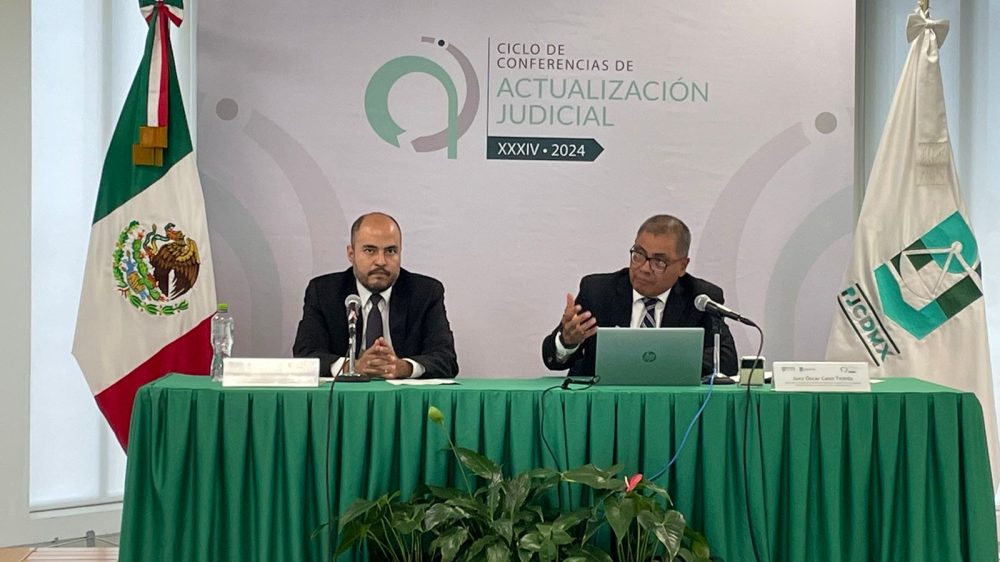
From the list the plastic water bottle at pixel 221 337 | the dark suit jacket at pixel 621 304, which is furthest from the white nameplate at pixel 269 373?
the dark suit jacket at pixel 621 304

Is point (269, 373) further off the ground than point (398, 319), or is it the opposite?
point (398, 319)

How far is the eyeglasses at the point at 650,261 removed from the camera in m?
4.45

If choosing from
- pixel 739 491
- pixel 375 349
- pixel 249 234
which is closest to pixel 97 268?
pixel 249 234

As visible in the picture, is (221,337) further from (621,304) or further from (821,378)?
(821,378)

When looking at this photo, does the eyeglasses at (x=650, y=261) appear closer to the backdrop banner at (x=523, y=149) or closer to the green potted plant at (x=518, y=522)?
the backdrop banner at (x=523, y=149)

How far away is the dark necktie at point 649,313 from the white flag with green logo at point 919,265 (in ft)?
2.93

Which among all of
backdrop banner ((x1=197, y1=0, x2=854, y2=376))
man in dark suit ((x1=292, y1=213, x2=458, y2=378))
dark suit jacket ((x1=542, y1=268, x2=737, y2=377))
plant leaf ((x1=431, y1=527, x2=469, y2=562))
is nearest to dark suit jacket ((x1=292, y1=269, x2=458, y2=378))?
man in dark suit ((x1=292, y1=213, x2=458, y2=378))

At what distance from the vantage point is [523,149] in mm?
4754

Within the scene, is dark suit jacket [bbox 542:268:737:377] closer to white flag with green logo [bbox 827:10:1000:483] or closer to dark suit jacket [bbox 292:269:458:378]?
dark suit jacket [bbox 292:269:458:378]

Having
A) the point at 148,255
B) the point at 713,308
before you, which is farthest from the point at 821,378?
the point at 148,255

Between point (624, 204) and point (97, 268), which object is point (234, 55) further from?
point (624, 204)

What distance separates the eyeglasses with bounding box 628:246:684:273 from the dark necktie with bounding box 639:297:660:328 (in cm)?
13

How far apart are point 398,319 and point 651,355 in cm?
143

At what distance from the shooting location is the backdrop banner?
184 inches
